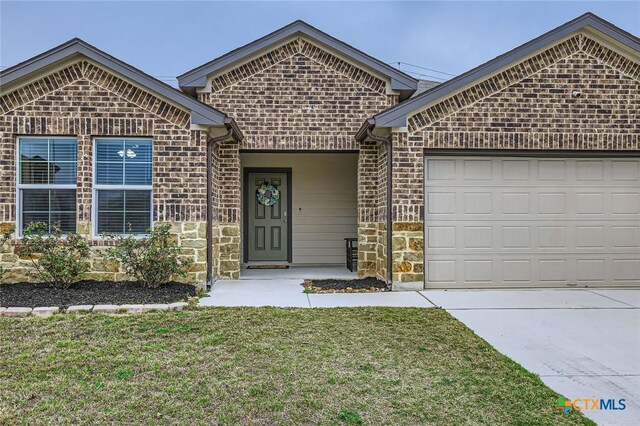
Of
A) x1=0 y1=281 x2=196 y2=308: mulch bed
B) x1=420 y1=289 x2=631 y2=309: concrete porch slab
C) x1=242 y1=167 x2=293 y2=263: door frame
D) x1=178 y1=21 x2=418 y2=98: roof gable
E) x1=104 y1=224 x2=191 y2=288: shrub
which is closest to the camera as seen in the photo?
x1=0 y1=281 x2=196 y2=308: mulch bed

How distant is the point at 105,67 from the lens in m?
8.16

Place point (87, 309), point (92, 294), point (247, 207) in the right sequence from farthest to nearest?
1. point (247, 207)
2. point (92, 294)
3. point (87, 309)

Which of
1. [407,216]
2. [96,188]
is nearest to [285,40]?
[407,216]

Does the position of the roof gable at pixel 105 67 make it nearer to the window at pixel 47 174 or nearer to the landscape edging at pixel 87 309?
the window at pixel 47 174

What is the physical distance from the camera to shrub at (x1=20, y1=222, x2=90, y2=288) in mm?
7562

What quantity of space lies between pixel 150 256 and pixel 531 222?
6.70 m

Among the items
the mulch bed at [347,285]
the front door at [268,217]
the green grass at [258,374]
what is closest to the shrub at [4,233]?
the green grass at [258,374]

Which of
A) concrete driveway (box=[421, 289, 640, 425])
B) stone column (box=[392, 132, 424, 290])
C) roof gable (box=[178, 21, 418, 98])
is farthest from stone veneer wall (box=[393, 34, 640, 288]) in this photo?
roof gable (box=[178, 21, 418, 98])

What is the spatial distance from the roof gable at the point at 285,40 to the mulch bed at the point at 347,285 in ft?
13.4

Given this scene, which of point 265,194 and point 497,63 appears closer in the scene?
point 497,63

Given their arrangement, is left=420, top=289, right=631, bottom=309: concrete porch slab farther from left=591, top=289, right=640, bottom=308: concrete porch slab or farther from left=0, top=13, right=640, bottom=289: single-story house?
left=0, top=13, right=640, bottom=289: single-story house

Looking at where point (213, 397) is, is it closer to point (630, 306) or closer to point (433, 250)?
point (433, 250)

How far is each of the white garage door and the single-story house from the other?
2 centimetres

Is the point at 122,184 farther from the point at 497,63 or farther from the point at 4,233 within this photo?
the point at 497,63
